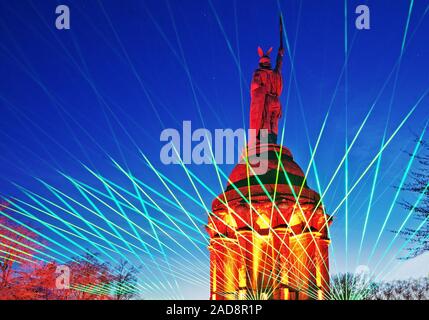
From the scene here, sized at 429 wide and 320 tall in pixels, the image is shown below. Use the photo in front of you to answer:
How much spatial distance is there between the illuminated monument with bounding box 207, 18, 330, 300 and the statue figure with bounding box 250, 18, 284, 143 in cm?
204

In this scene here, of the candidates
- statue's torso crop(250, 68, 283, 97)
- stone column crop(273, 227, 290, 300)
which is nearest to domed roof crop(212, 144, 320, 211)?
stone column crop(273, 227, 290, 300)

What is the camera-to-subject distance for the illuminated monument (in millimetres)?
29953

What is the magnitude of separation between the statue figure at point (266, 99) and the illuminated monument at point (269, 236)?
6.68 feet

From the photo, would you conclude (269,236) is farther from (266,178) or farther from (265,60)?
(265,60)

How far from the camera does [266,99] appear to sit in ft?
122

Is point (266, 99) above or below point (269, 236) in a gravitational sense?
above

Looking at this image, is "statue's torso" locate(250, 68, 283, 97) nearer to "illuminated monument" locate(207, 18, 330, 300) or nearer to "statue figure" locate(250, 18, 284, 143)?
"statue figure" locate(250, 18, 284, 143)

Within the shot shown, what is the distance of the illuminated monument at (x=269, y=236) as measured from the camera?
2995 cm

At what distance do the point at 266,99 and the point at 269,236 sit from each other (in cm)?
1132

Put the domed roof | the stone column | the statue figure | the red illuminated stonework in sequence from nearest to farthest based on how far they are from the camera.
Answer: the stone column → the red illuminated stonework → the domed roof → the statue figure

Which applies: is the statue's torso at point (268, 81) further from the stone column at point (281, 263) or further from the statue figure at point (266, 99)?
the stone column at point (281, 263)

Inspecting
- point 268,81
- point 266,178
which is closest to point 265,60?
point 268,81

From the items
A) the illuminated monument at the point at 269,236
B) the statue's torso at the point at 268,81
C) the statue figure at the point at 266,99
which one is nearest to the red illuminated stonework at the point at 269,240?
the illuminated monument at the point at 269,236
